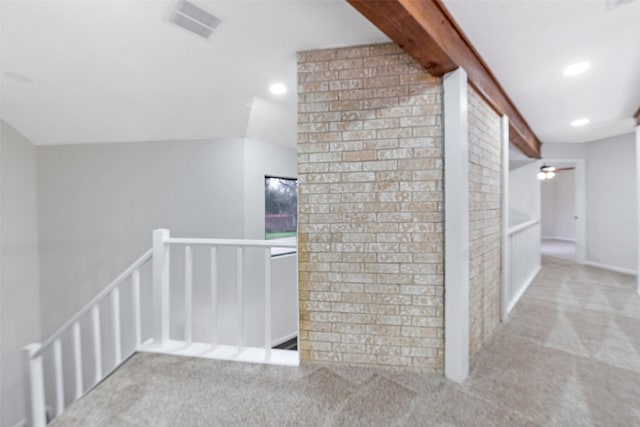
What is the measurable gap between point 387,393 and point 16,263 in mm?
4695

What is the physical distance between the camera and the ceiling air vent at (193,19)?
1796 mm

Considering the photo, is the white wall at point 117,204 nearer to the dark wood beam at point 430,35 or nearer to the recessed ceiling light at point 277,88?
the recessed ceiling light at point 277,88

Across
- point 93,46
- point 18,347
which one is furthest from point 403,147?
point 18,347

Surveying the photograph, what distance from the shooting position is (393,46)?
2.01m

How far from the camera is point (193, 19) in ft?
6.20

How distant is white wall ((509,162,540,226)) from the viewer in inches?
226

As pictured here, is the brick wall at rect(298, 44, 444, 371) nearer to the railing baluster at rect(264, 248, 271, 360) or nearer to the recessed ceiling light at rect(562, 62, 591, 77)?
the railing baluster at rect(264, 248, 271, 360)

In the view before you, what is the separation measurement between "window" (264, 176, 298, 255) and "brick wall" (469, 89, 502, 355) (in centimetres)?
235

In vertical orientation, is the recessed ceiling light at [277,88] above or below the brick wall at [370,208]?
above

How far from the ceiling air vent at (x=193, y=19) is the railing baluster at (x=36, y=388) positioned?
252 centimetres

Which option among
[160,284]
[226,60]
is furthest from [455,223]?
[160,284]

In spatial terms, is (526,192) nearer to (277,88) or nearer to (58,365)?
(277,88)

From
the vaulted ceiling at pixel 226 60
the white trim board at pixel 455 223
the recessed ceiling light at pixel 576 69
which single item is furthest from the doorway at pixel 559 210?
the white trim board at pixel 455 223

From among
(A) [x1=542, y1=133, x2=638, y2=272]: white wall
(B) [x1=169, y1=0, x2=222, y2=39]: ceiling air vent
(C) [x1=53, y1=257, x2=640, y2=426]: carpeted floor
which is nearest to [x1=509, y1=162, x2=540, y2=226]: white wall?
(A) [x1=542, y1=133, x2=638, y2=272]: white wall
